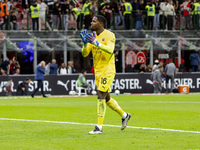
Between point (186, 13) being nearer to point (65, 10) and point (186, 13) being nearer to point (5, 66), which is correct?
point (65, 10)

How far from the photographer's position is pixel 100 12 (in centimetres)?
3591

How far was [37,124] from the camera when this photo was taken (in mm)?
13328

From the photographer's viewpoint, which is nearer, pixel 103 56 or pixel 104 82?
pixel 104 82

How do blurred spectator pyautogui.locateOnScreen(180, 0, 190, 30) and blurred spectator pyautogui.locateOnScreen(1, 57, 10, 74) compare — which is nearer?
blurred spectator pyautogui.locateOnScreen(1, 57, 10, 74)

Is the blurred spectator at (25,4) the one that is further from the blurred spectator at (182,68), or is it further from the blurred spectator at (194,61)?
the blurred spectator at (194,61)

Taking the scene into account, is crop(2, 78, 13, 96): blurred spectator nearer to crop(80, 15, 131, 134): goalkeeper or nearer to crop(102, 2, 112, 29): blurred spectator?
crop(102, 2, 112, 29): blurred spectator

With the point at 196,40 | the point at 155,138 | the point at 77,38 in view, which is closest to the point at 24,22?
the point at 77,38

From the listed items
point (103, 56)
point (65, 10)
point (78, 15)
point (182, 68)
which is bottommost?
point (182, 68)

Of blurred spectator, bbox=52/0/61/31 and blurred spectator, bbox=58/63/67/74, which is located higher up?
blurred spectator, bbox=52/0/61/31

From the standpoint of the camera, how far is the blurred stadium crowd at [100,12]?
117 ft

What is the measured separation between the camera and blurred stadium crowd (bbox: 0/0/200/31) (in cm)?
3556

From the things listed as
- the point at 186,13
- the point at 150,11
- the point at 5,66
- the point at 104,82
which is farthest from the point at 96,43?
the point at 186,13

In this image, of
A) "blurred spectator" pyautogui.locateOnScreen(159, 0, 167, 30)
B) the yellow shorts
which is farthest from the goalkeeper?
"blurred spectator" pyautogui.locateOnScreen(159, 0, 167, 30)

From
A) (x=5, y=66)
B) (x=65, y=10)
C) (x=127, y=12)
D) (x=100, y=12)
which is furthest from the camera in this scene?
(x=127, y=12)
